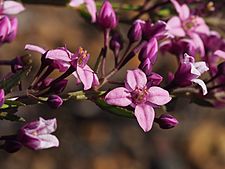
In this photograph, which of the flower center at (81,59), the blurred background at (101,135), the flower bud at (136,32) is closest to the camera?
the flower center at (81,59)

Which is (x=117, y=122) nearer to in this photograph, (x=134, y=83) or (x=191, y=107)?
(x=191, y=107)

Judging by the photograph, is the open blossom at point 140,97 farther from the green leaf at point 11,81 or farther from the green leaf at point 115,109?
the green leaf at point 11,81

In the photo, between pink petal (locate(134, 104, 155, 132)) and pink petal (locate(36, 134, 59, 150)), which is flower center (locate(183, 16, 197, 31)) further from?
pink petal (locate(36, 134, 59, 150))

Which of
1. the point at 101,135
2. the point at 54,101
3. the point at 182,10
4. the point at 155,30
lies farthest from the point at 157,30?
the point at 101,135

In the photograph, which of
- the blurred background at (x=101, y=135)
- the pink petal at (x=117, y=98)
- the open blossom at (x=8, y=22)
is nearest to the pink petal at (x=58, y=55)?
the pink petal at (x=117, y=98)

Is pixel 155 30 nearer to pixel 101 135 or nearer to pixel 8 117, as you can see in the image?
pixel 8 117

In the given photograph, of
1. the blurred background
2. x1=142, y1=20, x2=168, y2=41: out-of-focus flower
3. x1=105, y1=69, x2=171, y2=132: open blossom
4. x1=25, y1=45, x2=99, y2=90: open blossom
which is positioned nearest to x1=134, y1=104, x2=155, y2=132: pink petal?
x1=105, y1=69, x2=171, y2=132: open blossom
